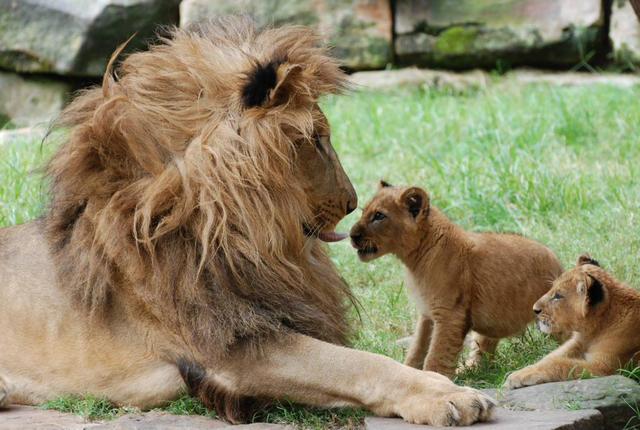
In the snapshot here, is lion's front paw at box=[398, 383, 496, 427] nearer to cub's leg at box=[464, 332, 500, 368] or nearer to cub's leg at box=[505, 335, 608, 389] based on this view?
cub's leg at box=[505, 335, 608, 389]

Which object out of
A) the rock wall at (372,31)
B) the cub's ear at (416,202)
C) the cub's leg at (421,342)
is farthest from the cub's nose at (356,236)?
the rock wall at (372,31)

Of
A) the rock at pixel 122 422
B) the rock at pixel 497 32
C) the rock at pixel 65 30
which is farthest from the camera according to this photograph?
the rock at pixel 497 32

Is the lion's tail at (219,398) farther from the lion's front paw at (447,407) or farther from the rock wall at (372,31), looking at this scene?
the rock wall at (372,31)

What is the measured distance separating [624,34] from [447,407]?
8.37 m

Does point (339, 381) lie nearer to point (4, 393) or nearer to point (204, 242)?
point (204, 242)

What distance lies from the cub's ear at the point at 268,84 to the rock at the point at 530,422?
115 centimetres

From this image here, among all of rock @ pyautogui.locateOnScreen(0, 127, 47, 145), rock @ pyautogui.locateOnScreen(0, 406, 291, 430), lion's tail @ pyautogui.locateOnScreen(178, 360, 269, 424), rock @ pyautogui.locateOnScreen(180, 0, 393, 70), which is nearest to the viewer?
rock @ pyautogui.locateOnScreen(0, 406, 291, 430)

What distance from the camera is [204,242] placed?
12.1 ft

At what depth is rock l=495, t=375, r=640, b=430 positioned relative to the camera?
12.0 feet

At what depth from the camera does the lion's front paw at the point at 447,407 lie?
3.43 metres

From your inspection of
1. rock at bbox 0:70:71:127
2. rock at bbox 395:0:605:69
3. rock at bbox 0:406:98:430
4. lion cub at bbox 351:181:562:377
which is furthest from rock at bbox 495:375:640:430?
rock at bbox 0:70:71:127

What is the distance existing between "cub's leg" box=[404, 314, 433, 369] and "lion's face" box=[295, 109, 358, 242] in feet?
3.26

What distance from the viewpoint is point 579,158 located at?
7926mm

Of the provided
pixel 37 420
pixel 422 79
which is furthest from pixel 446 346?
pixel 422 79
